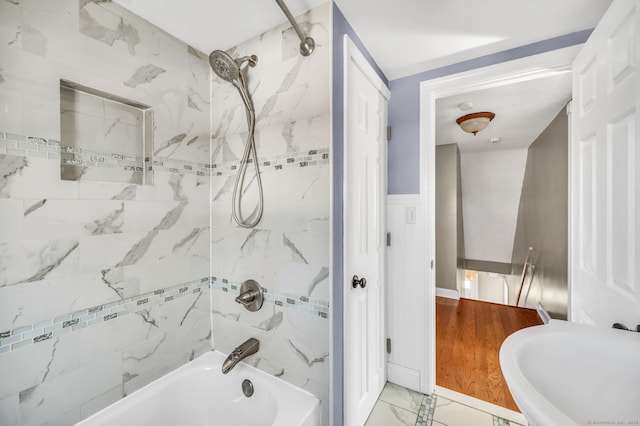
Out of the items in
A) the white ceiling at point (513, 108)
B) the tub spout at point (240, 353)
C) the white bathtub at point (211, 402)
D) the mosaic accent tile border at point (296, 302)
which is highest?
the white ceiling at point (513, 108)

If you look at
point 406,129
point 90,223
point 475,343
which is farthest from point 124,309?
point 475,343

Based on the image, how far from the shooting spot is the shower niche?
1.12 m

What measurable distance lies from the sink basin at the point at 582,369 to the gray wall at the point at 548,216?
7.25ft

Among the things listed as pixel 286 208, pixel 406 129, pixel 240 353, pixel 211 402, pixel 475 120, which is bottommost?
pixel 211 402

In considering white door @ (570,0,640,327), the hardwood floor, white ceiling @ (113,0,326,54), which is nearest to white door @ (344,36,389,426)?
white ceiling @ (113,0,326,54)

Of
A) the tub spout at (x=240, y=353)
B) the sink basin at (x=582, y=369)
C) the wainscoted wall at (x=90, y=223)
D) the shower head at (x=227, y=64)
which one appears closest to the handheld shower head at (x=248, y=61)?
the shower head at (x=227, y=64)

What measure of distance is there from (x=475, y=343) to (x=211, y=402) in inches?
94.2

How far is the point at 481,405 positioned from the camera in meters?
1.72

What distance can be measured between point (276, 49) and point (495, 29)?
1.17 m

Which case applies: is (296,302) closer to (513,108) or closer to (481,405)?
(481,405)

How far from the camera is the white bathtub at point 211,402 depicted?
1.19 meters

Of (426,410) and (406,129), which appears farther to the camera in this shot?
(406,129)

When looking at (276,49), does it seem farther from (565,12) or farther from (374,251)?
(565,12)

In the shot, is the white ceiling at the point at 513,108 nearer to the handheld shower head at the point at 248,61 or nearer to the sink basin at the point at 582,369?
the sink basin at the point at 582,369
